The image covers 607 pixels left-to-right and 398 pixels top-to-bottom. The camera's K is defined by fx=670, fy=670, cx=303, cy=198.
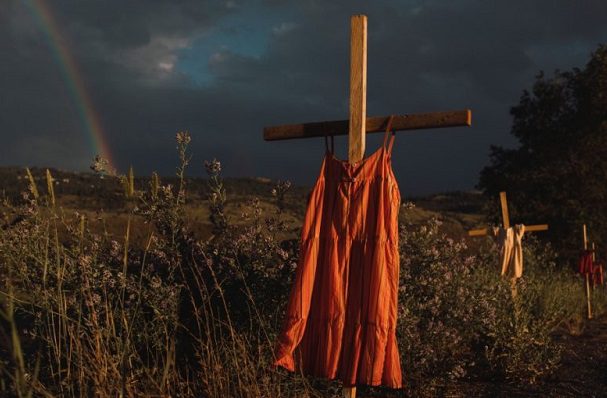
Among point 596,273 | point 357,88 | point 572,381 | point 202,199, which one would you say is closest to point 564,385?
point 572,381

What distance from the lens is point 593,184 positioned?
17984mm

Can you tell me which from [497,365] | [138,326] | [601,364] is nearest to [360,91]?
[138,326]

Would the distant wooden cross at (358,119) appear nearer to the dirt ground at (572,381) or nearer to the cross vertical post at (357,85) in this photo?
the cross vertical post at (357,85)

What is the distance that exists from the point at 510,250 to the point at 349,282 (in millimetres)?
6017

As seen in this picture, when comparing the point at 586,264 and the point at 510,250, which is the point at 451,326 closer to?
the point at 510,250

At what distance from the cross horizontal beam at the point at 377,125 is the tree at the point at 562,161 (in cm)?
1325

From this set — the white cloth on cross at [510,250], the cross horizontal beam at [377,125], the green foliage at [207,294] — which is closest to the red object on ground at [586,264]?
the white cloth on cross at [510,250]

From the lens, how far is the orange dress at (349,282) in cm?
486

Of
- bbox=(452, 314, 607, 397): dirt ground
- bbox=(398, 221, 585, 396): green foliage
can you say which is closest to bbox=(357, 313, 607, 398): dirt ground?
bbox=(452, 314, 607, 397): dirt ground

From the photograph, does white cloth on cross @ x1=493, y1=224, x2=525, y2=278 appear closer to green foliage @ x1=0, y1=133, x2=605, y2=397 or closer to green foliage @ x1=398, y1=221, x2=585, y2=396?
green foliage @ x1=398, y1=221, x2=585, y2=396

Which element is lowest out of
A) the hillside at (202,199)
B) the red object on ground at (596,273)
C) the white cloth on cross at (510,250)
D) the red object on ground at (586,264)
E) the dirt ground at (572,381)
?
the dirt ground at (572,381)

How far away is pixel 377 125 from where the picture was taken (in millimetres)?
5309

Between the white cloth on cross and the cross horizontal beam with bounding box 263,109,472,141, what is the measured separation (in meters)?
5.30

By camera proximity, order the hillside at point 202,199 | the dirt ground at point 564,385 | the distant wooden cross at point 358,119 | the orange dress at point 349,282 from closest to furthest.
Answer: the orange dress at point 349,282
the distant wooden cross at point 358,119
the dirt ground at point 564,385
the hillside at point 202,199
